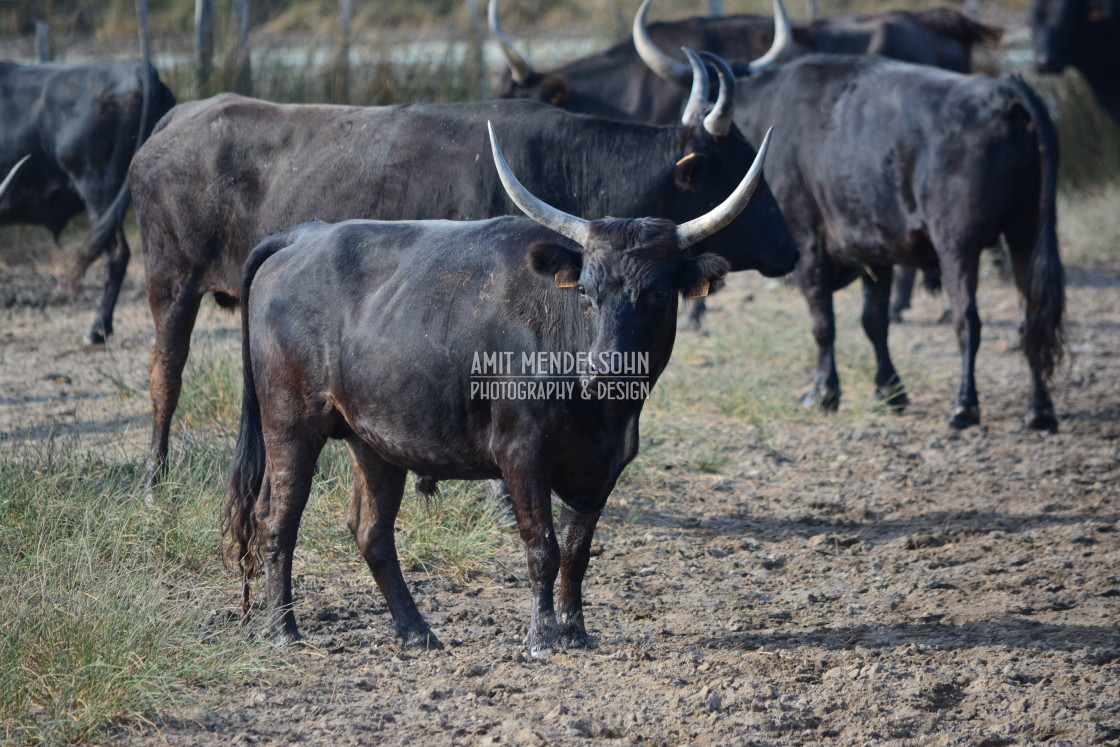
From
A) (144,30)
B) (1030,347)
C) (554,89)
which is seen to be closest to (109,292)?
(144,30)

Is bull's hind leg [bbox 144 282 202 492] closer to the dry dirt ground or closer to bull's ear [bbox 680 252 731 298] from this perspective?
the dry dirt ground

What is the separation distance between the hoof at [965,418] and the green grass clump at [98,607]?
440 centimetres

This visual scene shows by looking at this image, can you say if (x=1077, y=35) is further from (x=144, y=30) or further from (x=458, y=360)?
(x=458, y=360)

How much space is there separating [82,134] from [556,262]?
19.9 ft

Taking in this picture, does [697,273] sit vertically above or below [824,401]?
above

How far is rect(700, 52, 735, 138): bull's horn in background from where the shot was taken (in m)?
5.64

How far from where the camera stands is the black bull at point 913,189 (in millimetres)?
6887

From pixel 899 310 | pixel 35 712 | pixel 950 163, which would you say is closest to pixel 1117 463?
pixel 950 163

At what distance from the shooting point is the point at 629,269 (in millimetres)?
3756

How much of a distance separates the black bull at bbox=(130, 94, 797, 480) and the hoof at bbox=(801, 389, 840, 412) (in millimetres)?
1948

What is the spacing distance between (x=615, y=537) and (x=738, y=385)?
2.57 meters

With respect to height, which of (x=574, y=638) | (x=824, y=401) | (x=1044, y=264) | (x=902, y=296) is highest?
(x=1044, y=264)

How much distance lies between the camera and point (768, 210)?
19.5ft

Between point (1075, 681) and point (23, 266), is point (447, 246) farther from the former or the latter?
point (23, 266)
